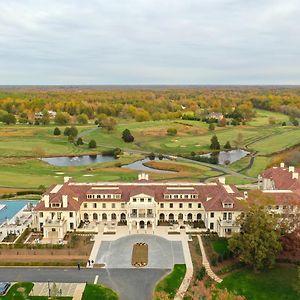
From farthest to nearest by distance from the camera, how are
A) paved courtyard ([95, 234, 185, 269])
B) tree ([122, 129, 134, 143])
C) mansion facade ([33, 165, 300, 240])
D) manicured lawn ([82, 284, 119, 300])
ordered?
tree ([122, 129, 134, 143])
mansion facade ([33, 165, 300, 240])
paved courtyard ([95, 234, 185, 269])
manicured lawn ([82, 284, 119, 300])

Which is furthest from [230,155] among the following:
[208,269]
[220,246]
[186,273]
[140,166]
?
[186,273]

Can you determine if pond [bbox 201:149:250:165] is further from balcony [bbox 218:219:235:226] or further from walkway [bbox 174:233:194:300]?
walkway [bbox 174:233:194:300]

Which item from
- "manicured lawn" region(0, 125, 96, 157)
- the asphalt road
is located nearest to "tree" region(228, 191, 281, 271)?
the asphalt road

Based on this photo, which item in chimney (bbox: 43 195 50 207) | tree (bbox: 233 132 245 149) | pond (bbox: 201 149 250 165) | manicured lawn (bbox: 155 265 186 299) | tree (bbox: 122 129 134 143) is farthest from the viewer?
tree (bbox: 122 129 134 143)

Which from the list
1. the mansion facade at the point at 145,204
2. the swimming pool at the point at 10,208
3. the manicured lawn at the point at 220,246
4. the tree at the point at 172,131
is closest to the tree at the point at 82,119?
the tree at the point at 172,131

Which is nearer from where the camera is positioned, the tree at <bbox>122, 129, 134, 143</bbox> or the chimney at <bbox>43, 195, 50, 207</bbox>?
the chimney at <bbox>43, 195, 50, 207</bbox>

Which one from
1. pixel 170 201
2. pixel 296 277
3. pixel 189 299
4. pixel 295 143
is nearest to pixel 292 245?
pixel 296 277
